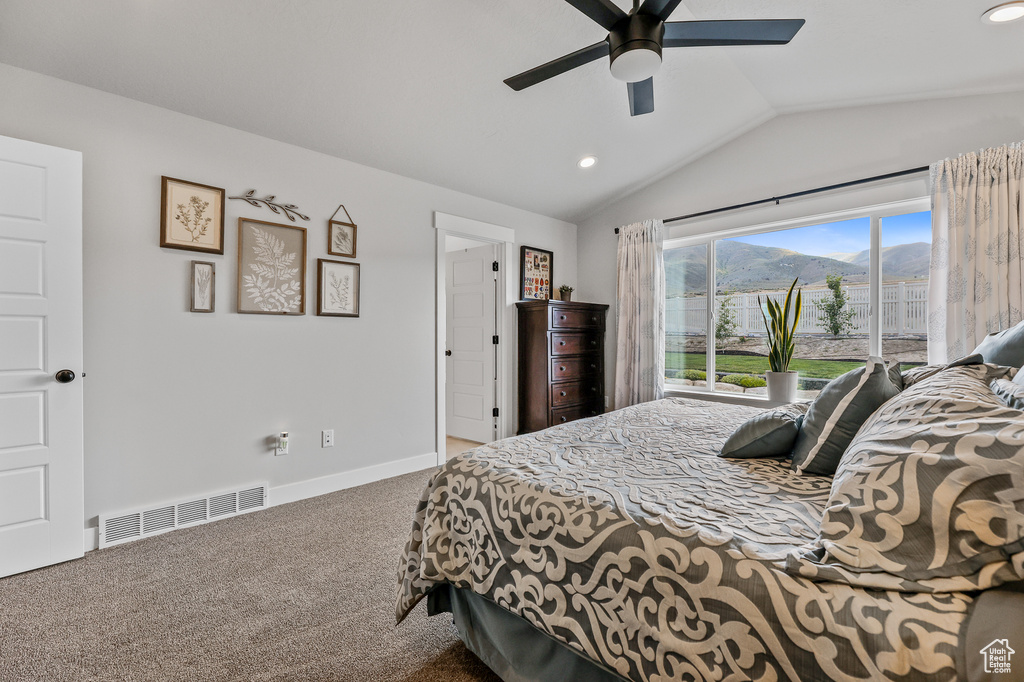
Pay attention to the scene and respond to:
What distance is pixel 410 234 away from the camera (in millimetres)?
3570

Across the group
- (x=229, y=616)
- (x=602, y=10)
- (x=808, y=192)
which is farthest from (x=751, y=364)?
(x=229, y=616)

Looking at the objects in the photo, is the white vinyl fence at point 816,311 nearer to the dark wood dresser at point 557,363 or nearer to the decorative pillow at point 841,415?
the dark wood dresser at point 557,363

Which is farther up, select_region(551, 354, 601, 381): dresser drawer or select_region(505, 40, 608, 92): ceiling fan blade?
select_region(505, 40, 608, 92): ceiling fan blade

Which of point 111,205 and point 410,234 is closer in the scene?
point 111,205

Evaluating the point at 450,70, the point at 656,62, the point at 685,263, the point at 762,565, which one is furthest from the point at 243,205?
the point at 685,263

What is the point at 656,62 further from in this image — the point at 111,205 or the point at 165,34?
the point at 111,205

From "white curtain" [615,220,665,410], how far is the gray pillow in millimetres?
2623

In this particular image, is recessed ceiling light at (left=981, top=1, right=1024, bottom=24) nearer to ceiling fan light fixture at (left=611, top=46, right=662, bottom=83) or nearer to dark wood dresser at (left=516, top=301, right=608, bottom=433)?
ceiling fan light fixture at (left=611, top=46, right=662, bottom=83)

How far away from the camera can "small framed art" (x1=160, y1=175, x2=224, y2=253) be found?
2.48 m

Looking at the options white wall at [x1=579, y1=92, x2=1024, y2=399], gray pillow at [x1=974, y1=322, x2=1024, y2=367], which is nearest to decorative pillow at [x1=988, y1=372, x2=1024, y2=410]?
gray pillow at [x1=974, y1=322, x2=1024, y2=367]

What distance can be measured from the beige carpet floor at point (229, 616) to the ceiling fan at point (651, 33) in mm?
2347

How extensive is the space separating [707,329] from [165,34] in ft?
14.0

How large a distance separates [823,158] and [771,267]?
884 millimetres

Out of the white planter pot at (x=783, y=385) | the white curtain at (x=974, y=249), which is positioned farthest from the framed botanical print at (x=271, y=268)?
the white curtain at (x=974, y=249)
